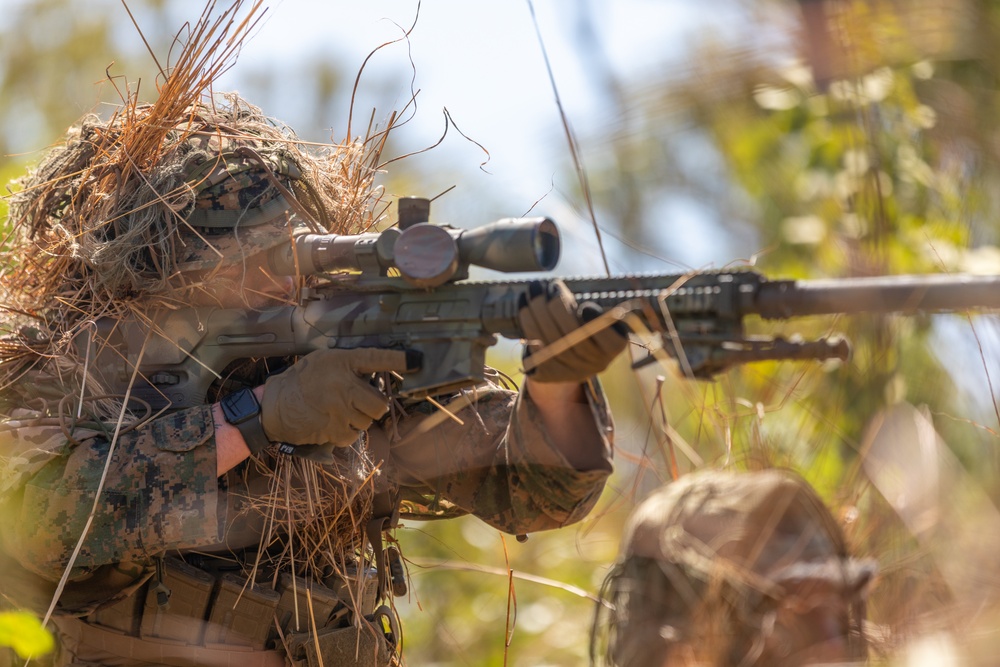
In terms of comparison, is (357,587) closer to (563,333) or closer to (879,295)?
(563,333)

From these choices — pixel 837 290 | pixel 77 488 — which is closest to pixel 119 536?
pixel 77 488

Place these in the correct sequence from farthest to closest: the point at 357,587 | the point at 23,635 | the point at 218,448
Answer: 1. the point at 357,587
2. the point at 218,448
3. the point at 23,635

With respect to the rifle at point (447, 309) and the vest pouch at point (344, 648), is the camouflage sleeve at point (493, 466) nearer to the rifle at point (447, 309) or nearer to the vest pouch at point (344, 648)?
the rifle at point (447, 309)

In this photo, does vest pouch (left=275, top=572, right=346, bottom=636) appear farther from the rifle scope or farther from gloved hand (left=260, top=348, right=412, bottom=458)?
the rifle scope

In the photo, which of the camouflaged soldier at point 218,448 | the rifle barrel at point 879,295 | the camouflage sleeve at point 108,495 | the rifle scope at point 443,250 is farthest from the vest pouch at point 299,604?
the rifle barrel at point 879,295

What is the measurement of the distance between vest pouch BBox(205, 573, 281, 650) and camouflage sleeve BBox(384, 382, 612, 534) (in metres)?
0.63

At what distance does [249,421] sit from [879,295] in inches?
75.6

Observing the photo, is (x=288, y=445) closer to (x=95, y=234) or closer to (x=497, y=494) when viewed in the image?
(x=497, y=494)

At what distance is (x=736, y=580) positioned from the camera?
2.47 metres

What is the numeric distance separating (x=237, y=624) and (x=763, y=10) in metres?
2.49

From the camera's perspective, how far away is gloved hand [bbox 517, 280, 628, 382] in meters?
2.75

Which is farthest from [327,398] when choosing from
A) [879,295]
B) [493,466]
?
[879,295]

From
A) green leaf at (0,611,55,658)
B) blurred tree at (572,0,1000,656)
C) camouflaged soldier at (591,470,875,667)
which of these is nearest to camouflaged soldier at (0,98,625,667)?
camouflaged soldier at (591,470,875,667)

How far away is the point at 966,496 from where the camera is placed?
8.80ft
